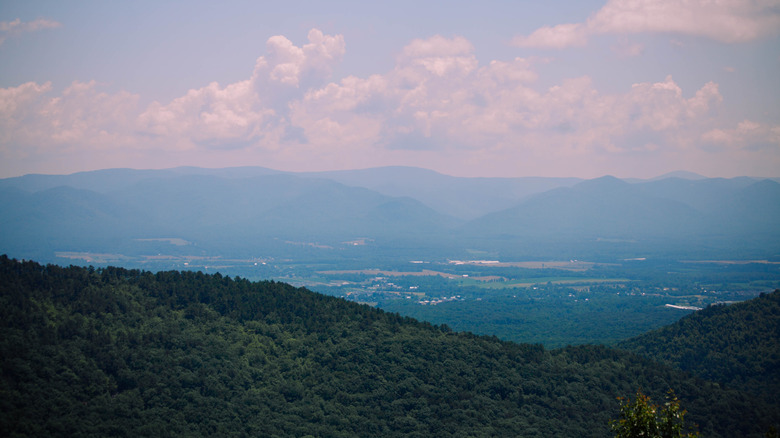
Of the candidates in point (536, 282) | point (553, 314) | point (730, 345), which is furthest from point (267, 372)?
point (536, 282)

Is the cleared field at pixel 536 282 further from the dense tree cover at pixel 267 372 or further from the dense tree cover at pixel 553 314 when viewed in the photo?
the dense tree cover at pixel 267 372

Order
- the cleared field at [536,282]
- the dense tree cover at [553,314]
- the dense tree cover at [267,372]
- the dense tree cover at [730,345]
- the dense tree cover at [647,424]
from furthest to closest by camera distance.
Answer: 1. the cleared field at [536,282]
2. the dense tree cover at [553,314]
3. the dense tree cover at [730,345]
4. the dense tree cover at [267,372]
5. the dense tree cover at [647,424]

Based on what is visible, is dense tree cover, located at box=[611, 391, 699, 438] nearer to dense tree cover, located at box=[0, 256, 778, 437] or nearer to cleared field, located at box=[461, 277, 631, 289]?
dense tree cover, located at box=[0, 256, 778, 437]

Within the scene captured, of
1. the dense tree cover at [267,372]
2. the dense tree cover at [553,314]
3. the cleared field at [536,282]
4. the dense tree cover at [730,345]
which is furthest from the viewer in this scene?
the cleared field at [536,282]

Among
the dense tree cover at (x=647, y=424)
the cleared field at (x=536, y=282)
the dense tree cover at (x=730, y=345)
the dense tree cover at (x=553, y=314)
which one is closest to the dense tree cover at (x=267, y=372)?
the dense tree cover at (x=730, y=345)

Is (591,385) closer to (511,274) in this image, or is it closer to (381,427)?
(381,427)

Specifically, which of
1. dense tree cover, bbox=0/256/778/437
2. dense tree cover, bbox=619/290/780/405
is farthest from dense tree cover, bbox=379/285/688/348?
dense tree cover, bbox=0/256/778/437

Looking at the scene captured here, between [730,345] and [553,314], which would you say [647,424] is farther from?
[553,314]
